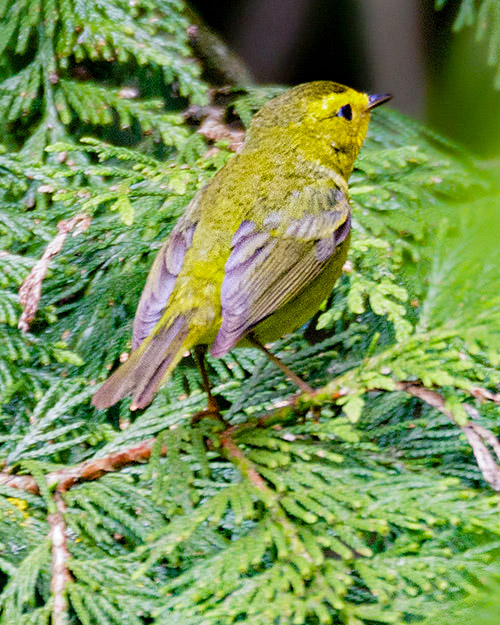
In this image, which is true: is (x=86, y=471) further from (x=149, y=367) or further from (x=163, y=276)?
(x=163, y=276)

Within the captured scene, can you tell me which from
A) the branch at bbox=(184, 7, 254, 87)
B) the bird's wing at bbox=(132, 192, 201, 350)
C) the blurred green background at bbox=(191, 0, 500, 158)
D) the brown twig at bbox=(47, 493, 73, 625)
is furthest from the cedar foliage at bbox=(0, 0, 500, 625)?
the blurred green background at bbox=(191, 0, 500, 158)

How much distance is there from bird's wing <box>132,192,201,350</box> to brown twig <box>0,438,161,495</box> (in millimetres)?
304

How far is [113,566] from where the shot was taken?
1.71 metres

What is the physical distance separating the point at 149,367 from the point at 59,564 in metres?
0.54

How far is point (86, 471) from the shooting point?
6.40 ft

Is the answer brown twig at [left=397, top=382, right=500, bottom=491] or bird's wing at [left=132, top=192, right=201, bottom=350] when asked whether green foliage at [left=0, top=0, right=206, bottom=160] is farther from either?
brown twig at [left=397, top=382, right=500, bottom=491]

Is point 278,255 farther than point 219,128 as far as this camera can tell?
No

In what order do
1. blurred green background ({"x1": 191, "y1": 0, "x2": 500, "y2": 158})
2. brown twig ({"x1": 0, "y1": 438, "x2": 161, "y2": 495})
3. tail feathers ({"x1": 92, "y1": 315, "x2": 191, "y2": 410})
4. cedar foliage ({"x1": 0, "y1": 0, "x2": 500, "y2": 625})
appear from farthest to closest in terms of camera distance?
blurred green background ({"x1": 191, "y1": 0, "x2": 500, "y2": 158}) → brown twig ({"x1": 0, "y1": 438, "x2": 161, "y2": 495}) → tail feathers ({"x1": 92, "y1": 315, "x2": 191, "y2": 410}) → cedar foliage ({"x1": 0, "y1": 0, "x2": 500, "y2": 625})

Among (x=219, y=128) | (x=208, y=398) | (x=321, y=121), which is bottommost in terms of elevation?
(x=208, y=398)

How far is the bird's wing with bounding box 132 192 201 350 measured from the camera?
2.12m

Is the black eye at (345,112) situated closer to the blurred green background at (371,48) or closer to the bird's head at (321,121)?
the bird's head at (321,121)

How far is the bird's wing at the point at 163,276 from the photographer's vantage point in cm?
212

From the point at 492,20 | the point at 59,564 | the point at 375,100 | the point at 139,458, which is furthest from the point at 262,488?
the point at 492,20

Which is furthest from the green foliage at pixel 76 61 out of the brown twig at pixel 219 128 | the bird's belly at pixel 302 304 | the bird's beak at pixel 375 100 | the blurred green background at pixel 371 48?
the blurred green background at pixel 371 48
